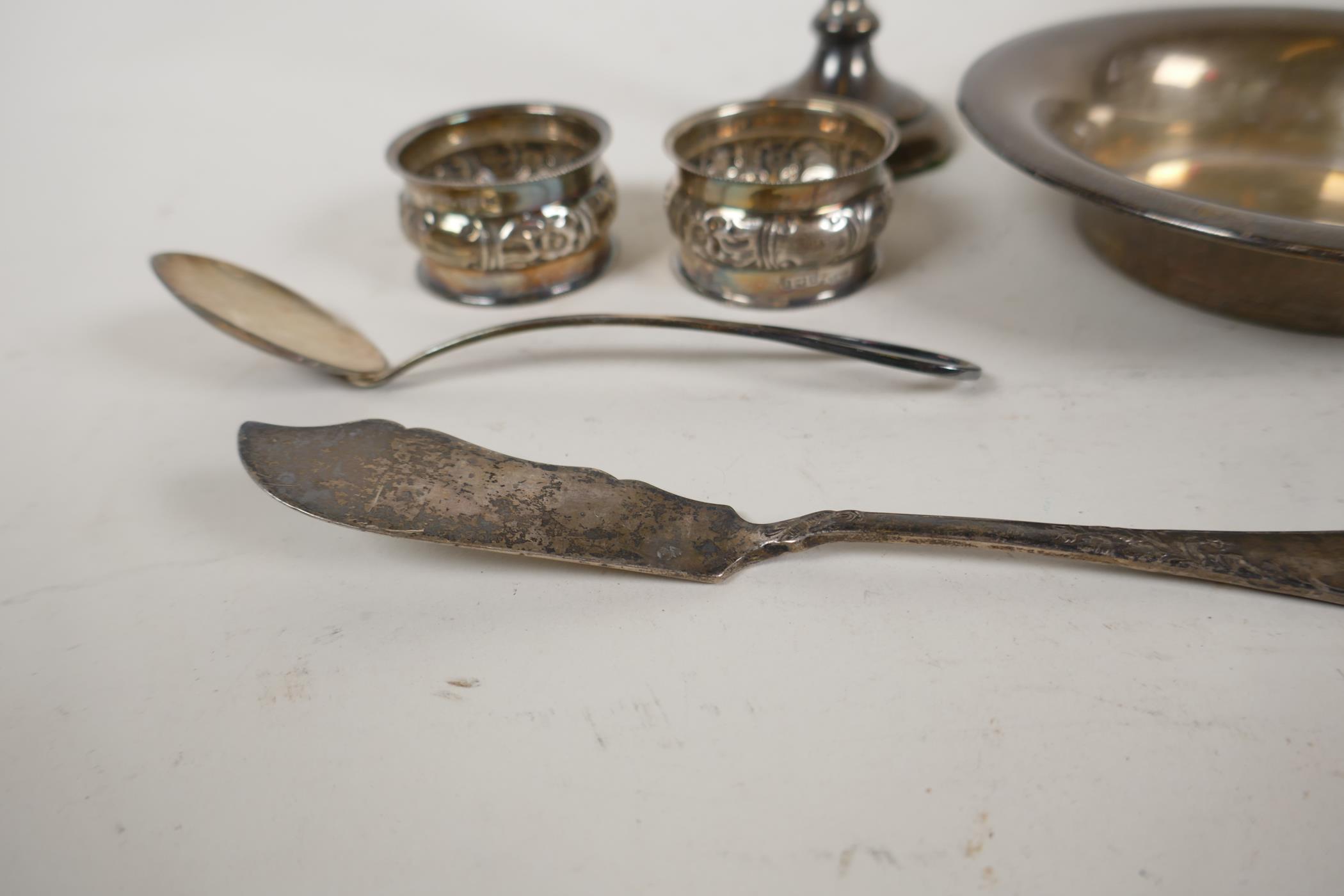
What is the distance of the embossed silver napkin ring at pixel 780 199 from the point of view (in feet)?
3.61

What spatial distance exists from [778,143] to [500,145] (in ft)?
1.25

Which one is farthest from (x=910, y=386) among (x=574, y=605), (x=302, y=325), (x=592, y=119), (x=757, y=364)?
Answer: (x=302, y=325)

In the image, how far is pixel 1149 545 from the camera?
0.78 m

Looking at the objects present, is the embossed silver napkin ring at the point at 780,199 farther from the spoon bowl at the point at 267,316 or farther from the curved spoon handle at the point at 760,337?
the spoon bowl at the point at 267,316

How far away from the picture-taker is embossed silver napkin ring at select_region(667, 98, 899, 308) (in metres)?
1.10

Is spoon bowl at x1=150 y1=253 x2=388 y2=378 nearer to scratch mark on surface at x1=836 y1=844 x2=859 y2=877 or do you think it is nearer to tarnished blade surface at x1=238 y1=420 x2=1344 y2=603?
Answer: tarnished blade surface at x1=238 y1=420 x2=1344 y2=603

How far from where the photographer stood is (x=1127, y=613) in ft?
2.52

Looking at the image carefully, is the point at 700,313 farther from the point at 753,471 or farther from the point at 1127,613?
the point at 1127,613

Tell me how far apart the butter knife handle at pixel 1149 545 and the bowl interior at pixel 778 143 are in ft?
2.00

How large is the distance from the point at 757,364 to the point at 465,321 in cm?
37

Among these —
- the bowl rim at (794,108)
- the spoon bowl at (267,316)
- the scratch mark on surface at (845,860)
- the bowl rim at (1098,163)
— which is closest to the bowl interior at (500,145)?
the bowl rim at (794,108)

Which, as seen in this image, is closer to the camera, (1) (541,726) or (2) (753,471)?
(1) (541,726)

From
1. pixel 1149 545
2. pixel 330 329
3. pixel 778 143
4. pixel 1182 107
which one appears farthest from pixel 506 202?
pixel 1182 107

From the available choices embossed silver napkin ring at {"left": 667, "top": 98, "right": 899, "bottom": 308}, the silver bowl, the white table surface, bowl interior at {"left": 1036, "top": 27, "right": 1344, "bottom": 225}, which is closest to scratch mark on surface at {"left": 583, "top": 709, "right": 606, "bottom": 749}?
the white table surface
